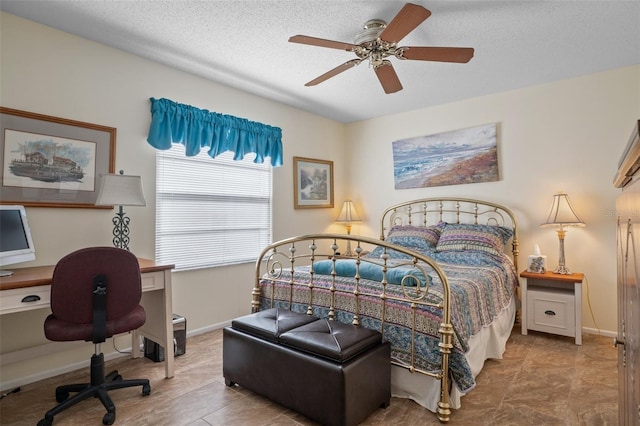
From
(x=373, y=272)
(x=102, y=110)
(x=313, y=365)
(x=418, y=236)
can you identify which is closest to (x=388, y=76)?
(x=373, y=272)

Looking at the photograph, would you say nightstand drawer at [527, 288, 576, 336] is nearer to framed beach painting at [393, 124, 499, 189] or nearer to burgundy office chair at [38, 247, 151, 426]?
framed beach painting at [393, 124, 499, 189]

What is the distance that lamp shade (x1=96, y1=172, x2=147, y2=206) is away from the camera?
2.45 m

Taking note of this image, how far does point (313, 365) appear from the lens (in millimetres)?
1829

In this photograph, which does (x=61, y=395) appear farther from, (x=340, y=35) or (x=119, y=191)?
(x=340, y=35)

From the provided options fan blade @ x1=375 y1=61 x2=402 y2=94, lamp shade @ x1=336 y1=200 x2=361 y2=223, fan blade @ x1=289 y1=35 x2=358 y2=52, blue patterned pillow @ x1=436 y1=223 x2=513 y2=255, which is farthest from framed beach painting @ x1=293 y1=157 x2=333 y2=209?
fan blade @ x1=289 y1=35 x2=358 y2=52

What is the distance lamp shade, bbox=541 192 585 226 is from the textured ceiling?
122 centimetres

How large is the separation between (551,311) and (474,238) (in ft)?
3.04

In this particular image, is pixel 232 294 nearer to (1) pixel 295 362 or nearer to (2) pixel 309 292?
(2) pixel 309 292

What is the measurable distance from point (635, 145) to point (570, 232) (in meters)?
3.55

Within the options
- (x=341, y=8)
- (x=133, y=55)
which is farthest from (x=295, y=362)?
(x=133, y=55)

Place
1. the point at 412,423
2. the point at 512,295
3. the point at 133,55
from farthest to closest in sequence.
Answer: the point at 512,295 < the point at 133,55 < the point at 412,423

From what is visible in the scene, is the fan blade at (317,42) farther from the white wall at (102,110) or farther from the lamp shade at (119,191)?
the white wall at (102,110)

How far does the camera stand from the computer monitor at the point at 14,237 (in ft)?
6.70

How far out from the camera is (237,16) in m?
2.39
